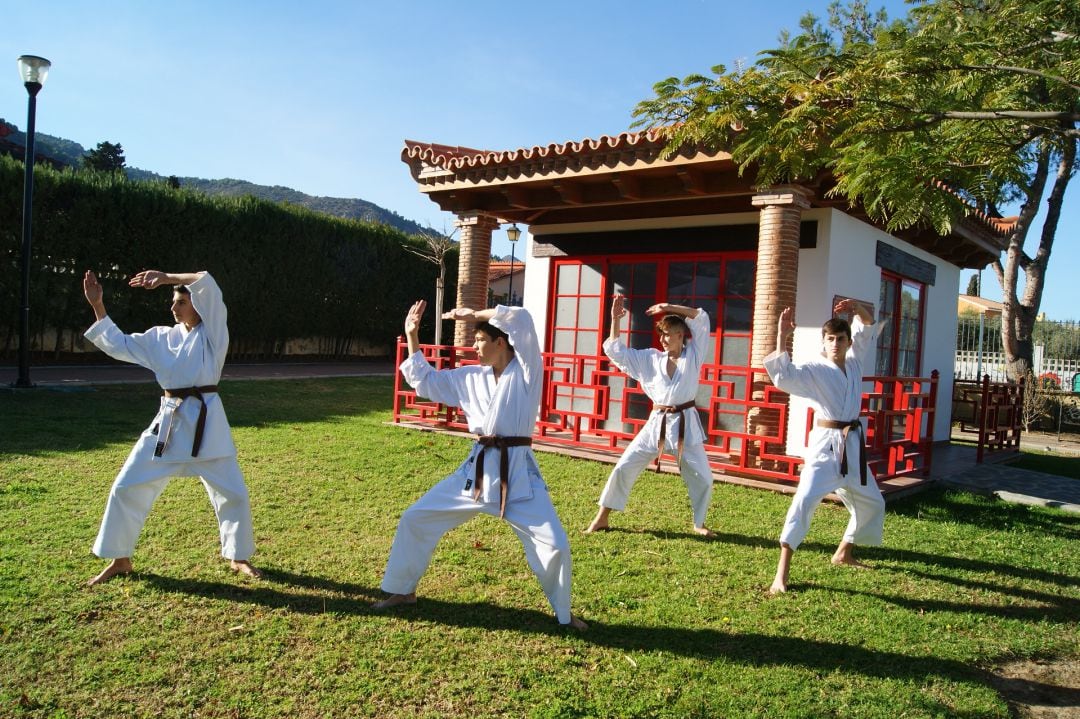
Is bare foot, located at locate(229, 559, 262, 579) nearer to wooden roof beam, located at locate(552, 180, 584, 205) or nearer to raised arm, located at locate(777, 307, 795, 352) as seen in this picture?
raised arm, located at locate(777, 307, 795, 352)

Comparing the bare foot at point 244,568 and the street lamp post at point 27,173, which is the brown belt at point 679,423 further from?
the street lamp post at point 27,173

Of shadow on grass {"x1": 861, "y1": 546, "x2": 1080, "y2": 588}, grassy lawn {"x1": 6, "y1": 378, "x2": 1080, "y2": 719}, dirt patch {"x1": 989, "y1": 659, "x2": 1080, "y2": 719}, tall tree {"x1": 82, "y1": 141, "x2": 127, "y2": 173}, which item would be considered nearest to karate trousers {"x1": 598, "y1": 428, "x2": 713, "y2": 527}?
grassy lawn {"x1": 6, "y1": 378, "x2": 1080, "y2": 719}

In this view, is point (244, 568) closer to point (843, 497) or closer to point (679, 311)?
point (679, 311)

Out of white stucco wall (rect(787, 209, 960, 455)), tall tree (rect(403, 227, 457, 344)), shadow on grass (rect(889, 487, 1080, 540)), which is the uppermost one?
tall tree (rect(403, 227, 457, 344))

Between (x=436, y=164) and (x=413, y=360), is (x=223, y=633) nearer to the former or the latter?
(x=413, y=360)

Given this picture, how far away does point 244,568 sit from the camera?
4.23 m

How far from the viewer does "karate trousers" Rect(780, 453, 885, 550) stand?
447 centimetres

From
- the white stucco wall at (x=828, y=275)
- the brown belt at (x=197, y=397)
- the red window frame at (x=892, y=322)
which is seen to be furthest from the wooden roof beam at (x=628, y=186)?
the brown belt at (x=197, y=397)

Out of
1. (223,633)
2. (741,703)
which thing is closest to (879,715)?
(741,703)

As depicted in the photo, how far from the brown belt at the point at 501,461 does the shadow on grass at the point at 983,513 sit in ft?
14.7

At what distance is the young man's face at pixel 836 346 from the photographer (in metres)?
4.80

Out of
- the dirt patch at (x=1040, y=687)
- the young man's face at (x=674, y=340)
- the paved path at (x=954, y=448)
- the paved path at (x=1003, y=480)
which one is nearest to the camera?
the dirt patch at (x=1040, y=687)

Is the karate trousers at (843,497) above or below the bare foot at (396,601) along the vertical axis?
above

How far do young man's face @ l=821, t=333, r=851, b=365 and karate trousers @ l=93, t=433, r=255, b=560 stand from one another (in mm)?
3729
